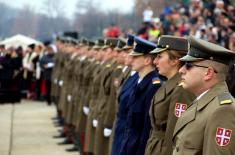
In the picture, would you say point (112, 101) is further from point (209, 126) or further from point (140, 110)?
point (209, 126)

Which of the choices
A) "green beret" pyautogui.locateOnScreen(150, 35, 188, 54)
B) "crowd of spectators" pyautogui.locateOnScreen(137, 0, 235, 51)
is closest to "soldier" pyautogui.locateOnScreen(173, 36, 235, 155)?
"green beret" pyautogui.locateOnScreen(150, 35, 188, 54)

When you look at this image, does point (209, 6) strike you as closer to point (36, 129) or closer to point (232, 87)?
point (36, 129)

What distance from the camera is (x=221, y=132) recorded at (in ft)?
11.5

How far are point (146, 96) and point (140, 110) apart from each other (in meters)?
0.14

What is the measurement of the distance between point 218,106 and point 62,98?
919cm

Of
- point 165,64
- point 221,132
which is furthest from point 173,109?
point 221,132

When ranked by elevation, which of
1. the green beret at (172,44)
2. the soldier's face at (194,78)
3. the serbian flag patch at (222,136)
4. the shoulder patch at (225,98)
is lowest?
the serbian flag patch at (222,136)

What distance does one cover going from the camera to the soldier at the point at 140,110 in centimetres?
529

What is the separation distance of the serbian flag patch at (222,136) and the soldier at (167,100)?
1093mm

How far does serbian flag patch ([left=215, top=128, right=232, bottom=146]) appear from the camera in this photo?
349 centimetres

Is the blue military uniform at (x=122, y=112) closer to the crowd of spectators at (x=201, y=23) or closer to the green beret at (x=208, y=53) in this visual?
Answer: the green beret at (x=208, y=53)

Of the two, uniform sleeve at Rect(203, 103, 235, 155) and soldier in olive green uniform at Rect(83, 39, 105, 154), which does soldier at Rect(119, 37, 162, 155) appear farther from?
soldier in olive green uniform at Rect(83, 39, 105, 154)

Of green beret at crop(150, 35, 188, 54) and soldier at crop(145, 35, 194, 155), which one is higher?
green beret at crop(150, 35, 188, 54)

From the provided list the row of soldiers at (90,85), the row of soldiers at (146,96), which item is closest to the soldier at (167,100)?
the row of soldiers at (146,96)
